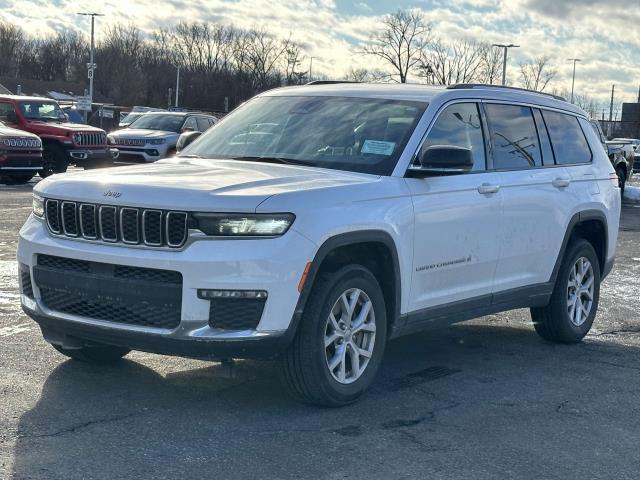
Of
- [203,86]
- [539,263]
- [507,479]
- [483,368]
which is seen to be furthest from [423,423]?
[203,86]

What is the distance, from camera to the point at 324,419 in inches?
205

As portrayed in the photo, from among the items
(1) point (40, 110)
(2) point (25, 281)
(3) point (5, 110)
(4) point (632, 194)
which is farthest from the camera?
(4) point (632, 194)

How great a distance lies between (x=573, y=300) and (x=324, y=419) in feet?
10.3

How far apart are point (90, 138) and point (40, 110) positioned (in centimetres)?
139

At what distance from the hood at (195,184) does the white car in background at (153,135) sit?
17.6m

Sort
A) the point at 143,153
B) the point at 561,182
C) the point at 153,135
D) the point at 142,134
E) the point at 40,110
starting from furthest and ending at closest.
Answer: the point at 142,134, the point at 153,135, the point at 143,153, the point at 40,110, the point at 561,182

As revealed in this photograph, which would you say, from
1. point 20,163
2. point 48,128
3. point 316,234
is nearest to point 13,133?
point 20,163

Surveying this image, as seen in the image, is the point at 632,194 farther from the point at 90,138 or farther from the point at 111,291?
the point at 111,291

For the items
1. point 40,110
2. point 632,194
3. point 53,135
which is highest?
point 40,110

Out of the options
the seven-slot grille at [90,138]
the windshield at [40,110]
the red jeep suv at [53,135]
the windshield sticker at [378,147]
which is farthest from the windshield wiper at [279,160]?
the windshield at [40,110]

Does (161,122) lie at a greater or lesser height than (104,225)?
lesser

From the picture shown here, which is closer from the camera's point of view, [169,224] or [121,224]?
[169,224]

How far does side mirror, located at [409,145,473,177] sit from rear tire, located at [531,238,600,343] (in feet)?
6.43

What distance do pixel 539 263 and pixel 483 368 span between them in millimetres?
931
